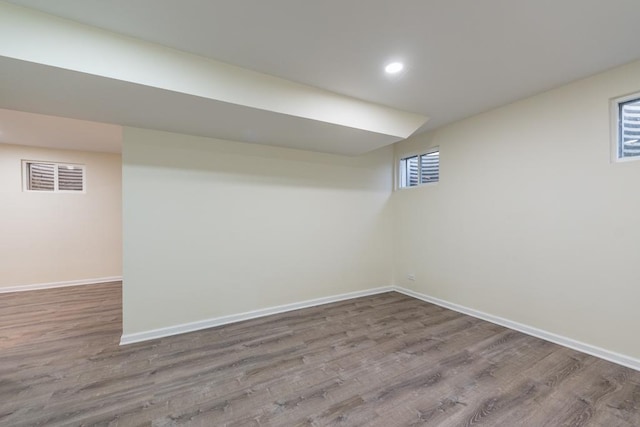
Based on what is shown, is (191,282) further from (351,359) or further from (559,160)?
(559,160)

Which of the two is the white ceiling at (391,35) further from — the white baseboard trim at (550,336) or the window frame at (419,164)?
the white baseboard trim at (550,336)

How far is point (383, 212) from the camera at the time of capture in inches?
180

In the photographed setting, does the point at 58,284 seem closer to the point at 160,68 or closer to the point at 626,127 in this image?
the point at 160,68

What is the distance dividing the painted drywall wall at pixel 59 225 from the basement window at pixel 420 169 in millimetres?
5808

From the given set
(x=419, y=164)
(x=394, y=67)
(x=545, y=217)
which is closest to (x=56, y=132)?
(x=394, y=67)

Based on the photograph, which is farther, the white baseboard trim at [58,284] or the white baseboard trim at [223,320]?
the white baseboard trim at [58,284]

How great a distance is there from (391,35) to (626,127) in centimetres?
241

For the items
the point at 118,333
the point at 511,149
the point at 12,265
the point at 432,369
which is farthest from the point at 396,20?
the point at 12,265

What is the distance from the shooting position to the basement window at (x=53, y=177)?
15.5 feet

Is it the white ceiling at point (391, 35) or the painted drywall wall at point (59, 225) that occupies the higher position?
the white ceiling at point (391, 35)

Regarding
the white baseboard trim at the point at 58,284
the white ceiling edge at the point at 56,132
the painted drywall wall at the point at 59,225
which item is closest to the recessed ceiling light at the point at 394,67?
the white ceiling edge at the point at 56,132

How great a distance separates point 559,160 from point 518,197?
0.52 meters

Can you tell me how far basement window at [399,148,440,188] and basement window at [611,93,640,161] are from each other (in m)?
1.80

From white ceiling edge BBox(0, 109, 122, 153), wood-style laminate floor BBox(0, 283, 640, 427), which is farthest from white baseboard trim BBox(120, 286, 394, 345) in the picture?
white ceiling edge BBox(0, 109, 122, 153)
